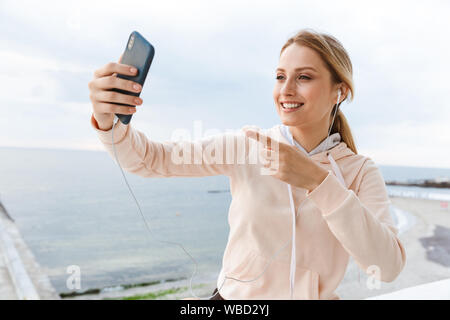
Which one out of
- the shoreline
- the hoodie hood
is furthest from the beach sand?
the hoodie hood

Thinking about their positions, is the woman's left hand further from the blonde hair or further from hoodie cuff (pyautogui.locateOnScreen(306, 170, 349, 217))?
the blonde hair

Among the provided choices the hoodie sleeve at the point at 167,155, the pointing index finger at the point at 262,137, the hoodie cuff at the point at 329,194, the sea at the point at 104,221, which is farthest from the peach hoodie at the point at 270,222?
the sea at the point at 104,221

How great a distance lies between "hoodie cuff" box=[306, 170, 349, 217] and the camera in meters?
0.59

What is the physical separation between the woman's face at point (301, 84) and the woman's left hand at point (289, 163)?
21 centimetres

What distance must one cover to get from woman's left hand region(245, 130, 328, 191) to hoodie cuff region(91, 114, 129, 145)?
285 millimetres

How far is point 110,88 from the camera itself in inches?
22.5

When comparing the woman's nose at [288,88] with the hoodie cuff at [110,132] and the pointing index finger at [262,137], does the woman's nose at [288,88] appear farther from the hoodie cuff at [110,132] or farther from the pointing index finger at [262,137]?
the hoodie cuff at [110,132]

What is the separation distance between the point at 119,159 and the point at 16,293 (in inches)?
145

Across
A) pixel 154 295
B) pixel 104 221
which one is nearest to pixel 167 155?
pixel 154 295

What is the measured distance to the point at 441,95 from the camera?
194 inches

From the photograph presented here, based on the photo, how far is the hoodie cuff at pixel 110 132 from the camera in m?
0.66

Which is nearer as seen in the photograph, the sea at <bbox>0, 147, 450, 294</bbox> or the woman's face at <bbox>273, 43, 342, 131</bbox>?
the woman's face at <bbox>273, 43, 342, 131</bbox>

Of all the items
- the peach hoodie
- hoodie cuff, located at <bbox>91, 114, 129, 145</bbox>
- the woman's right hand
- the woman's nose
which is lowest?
the peach hoodie

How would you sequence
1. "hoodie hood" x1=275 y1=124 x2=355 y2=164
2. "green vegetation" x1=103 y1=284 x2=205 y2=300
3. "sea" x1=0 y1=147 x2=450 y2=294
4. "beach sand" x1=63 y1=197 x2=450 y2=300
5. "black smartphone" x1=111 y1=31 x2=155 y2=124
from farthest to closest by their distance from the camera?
"sea" x1=0 y1=147 x2=450 y2=294, "green vegetation" x1=103 y1=284 x2=205 y2=300, "beach sand" x1=63 y1=197 x2=450 y2=300, "hoodie hood" x1=275 y1=124 x2=355 y2=164, "black smartphone" x1=111 y1=31 x2=155 y2=124
